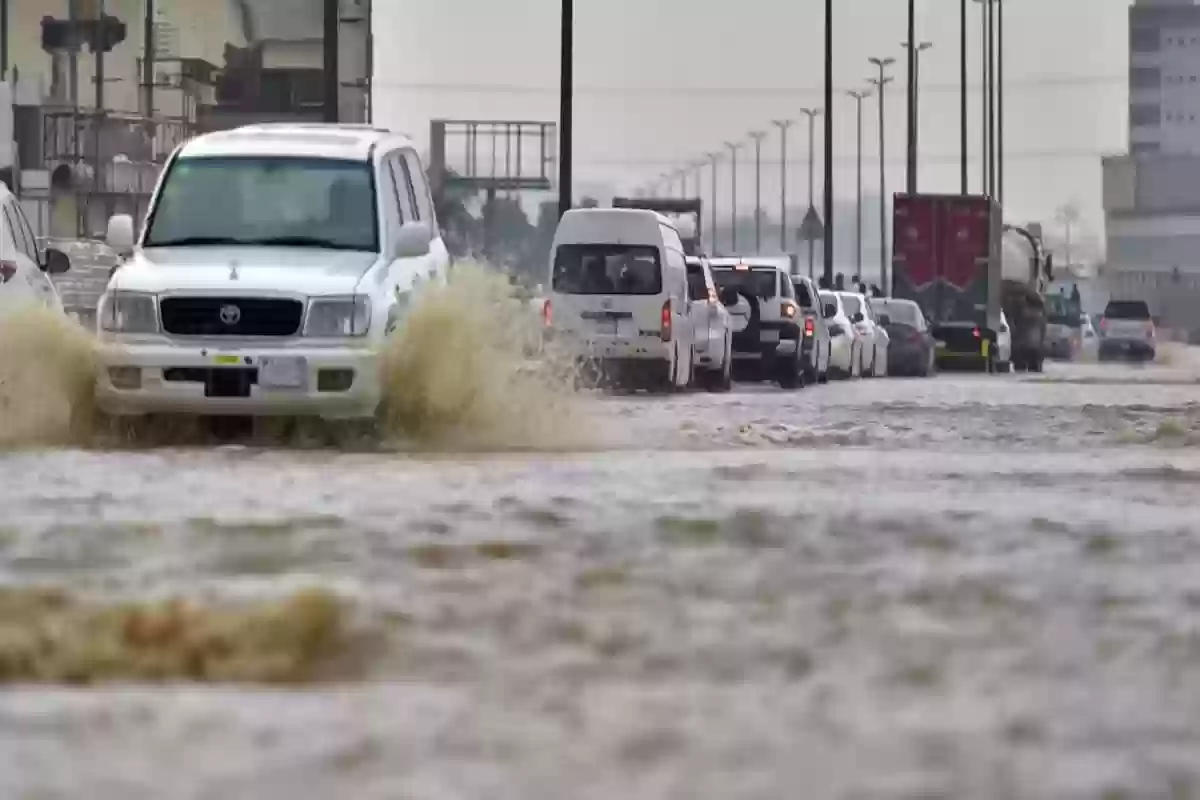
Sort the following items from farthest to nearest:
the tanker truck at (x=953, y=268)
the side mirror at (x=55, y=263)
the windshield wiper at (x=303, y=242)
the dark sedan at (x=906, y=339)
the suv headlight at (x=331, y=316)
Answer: the tanker truck at (x=953, y=268) → the dark sedan at (x=906, y=339) → the side mirror at (x=55, y=263) → the windshield wiper at (x=303, y=242) → the suv headlight at (x=331, y=316)

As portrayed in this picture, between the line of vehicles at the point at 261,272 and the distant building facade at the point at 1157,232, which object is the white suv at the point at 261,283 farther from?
the distant building facade at the point at 1157,232

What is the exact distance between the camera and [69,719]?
5.71 metres

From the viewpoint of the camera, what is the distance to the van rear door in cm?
→ 2820

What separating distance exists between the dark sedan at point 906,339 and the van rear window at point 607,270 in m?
17.1

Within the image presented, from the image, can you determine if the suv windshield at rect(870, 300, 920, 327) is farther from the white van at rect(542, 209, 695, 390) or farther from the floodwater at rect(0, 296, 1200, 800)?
the floodwater at rect(0, 296, 1200, 800)

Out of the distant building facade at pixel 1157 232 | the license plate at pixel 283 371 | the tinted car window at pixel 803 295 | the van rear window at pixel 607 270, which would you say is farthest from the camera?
the distant building facade at pixel 1157 232

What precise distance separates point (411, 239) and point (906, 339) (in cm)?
3011

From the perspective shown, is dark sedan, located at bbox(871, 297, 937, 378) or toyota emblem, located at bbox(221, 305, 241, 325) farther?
dark sedan, located at bbox(871, 297, 937, 378)

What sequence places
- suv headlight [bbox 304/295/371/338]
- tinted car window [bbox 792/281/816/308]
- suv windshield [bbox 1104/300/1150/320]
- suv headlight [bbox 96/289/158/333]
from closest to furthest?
suv headlight [bbox 304/295/371/338] < suv headlight [bbox 96/289/158/333] < tinted car window [bbox 792/281/816/308] < suv windshield [bbox 1104/300/1150/320]

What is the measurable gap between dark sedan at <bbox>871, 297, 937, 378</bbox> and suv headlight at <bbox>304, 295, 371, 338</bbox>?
100ft

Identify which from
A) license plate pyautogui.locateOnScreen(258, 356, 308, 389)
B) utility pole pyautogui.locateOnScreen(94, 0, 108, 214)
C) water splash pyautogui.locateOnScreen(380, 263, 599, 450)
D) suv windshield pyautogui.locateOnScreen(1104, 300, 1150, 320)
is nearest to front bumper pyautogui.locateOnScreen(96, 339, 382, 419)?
license plate pyautogui.locateOnScreen(258, 356, 308, 389)

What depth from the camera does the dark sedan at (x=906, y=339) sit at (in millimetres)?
45438

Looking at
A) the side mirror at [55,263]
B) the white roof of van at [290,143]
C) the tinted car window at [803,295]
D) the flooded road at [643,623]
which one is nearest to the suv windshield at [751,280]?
the tinted car window at [803,295]

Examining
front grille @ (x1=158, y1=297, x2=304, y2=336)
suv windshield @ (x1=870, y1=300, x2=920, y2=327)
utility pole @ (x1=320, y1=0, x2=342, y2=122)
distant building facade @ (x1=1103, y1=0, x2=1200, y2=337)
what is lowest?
front grille @ (x1=158, y1=297, x2=304, y2=336)
